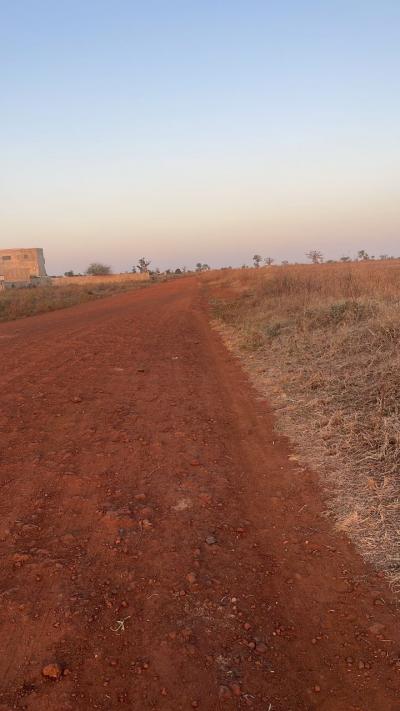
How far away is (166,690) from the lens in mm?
2213

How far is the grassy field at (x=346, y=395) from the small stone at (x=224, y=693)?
3.91 ft

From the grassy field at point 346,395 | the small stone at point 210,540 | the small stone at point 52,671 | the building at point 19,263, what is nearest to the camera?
the small stone at point 52,671

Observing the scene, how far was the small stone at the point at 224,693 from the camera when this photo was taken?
2174 mm

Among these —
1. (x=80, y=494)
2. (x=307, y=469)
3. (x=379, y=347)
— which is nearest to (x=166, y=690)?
(x=80, y=494)

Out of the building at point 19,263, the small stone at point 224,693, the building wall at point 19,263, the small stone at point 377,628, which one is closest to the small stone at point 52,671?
the small stone at point 224,693

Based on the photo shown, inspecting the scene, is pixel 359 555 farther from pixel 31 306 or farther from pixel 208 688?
pixel 31 306

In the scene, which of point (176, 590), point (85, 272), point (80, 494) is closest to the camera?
point (176, 590)

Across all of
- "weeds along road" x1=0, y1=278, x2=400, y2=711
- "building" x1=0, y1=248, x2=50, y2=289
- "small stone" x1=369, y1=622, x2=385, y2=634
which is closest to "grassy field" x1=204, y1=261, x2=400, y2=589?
"weeds along road" x1=0, y1=278, x2=400, y2=711

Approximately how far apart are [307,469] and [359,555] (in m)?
1.29

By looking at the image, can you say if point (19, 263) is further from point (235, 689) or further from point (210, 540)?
point (235, 689)

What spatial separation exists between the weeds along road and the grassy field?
222 mm

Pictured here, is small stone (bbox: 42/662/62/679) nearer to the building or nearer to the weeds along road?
the weeds along road

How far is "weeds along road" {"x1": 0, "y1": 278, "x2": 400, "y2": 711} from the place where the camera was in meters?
2.25

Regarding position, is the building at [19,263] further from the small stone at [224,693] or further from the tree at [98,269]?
the small stone at [224,693]
